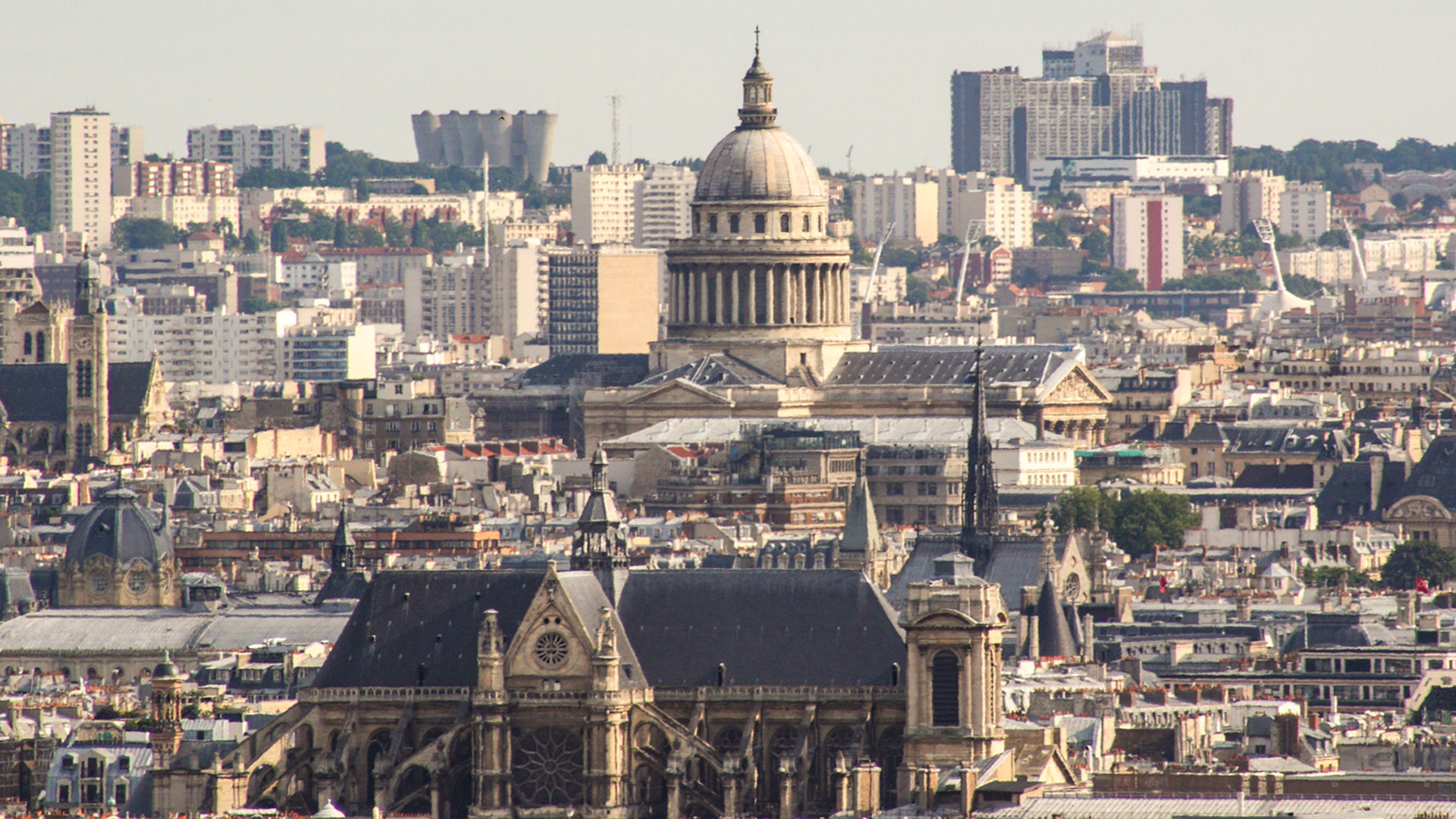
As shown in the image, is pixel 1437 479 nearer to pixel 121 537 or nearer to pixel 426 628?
pixel 121 537

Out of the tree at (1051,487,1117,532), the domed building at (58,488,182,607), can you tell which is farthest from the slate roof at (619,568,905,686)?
the tree at (1051,487,1117,532)

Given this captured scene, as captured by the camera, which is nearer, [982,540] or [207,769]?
[207,769]

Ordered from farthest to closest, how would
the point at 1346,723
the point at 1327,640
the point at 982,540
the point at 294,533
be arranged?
the point at 294,533 < the point at 982,540 < the point at 1327,640 < the point at 1346,723

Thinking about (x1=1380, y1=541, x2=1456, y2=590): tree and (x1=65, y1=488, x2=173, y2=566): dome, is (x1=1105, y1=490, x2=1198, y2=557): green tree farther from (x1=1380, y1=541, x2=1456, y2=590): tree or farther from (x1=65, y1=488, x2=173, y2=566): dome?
(x1=65, y1=488, x2=173, y2=566): dome

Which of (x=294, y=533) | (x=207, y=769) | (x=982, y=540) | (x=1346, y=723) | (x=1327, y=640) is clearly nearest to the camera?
(x=207, y=769)

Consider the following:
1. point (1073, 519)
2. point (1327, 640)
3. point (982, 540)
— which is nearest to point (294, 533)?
point (1073, 519)

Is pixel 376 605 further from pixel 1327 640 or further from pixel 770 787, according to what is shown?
pixel 1327 640
